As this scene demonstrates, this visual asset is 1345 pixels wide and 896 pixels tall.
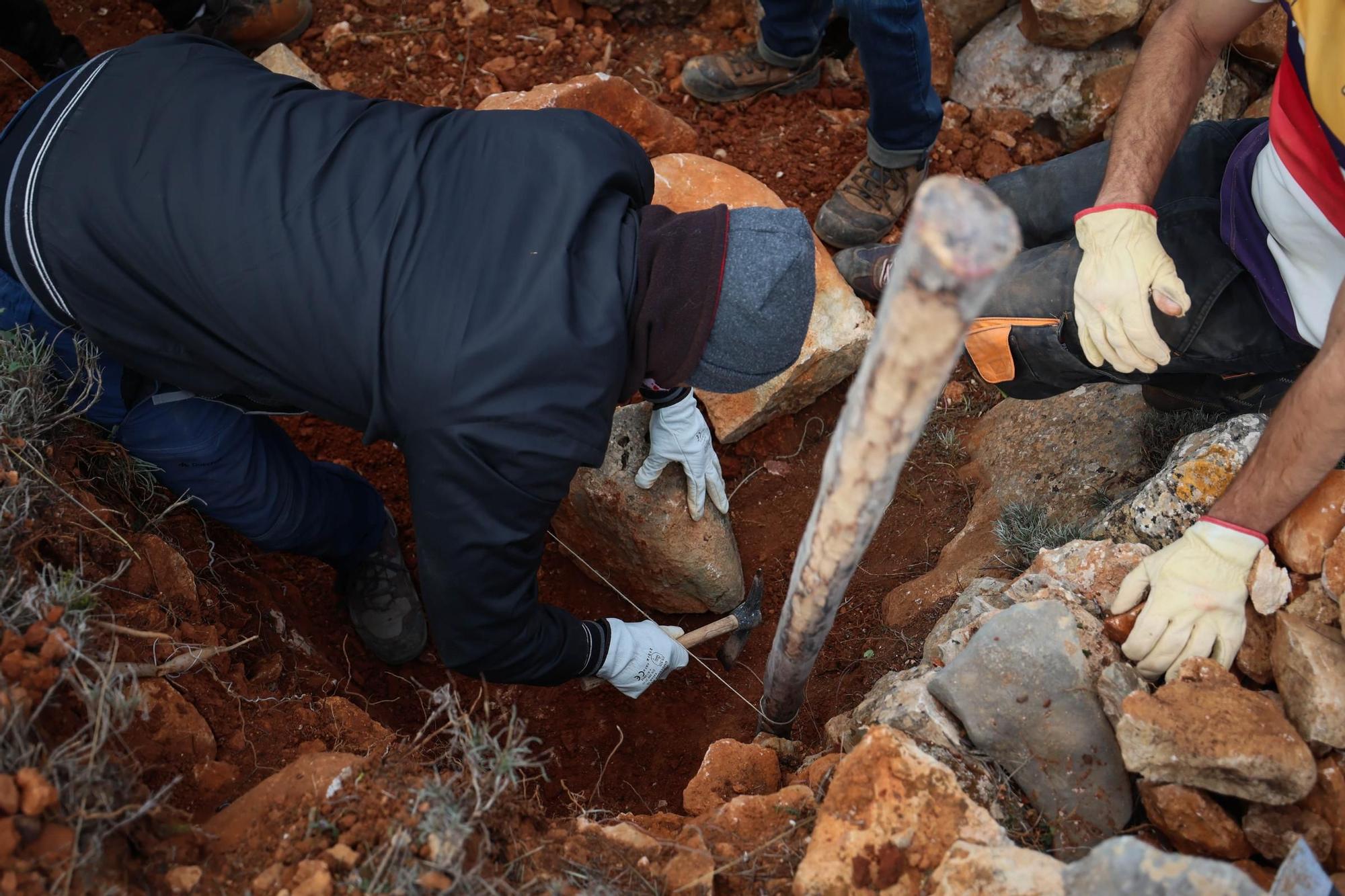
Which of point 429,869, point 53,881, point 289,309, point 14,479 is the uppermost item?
point 289,309

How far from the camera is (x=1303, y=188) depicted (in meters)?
1.96

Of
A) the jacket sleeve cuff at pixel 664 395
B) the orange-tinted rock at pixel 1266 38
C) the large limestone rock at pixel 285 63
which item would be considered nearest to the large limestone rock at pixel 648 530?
the jacket sleeve cuff at pixel 664 395

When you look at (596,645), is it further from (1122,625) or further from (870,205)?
(870,205)

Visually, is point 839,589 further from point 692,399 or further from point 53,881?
point 53,881

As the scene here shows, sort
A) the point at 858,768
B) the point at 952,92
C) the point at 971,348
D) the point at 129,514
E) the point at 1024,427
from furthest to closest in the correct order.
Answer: the point at 952,92 < the point at 1024,427 < the point at 971,348 < the point at 129,514 < the point at 858,768

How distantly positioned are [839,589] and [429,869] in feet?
2.64

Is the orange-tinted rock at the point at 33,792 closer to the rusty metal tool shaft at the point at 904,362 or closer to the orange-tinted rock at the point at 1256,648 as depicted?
the rusty metal tool shaft at the point at 904,362

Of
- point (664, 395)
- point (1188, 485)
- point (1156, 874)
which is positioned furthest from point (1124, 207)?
point (1156, 874)

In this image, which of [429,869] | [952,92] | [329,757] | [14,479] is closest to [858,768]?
[429,869]

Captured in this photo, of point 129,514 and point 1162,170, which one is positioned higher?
point 1162,170

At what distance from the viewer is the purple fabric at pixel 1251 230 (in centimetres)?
212

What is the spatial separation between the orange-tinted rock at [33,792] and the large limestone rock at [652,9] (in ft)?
12.3

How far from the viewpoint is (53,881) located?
4.07 ft

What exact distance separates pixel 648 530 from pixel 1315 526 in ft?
5.57
